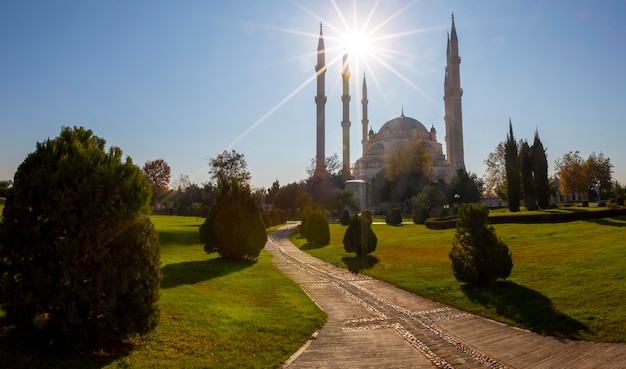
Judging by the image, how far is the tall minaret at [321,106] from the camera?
72062mm

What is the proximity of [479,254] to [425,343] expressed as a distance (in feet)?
15.3

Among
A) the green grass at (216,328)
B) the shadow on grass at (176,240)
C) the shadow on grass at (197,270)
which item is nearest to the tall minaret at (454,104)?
the shadow on grass at (176,240)

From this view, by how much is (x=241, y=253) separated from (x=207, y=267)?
2087 millimetres

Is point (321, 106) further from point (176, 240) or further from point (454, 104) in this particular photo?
point (176, 240)

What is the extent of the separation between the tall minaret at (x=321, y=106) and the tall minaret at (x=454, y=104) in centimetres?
2207

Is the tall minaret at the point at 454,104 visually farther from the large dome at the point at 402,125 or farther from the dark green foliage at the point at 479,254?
the dark green foliage at the point at 479,254

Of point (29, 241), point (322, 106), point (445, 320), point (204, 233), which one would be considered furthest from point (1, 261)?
point (322, 106)

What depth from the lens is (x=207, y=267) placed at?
47.6 ft

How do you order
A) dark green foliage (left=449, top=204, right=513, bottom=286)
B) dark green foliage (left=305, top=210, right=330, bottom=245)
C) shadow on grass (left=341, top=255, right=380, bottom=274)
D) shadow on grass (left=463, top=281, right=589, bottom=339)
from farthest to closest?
dark green foliage (left=305, top=210, right=330, bottom=245) < shadow on grass (left=341, top=255, right=380, bottom=274) < dark green foliage (left=449, top=204, right=513, bottom=286) < shadow on grass (left=463, top=281, right=589, bottom=339)

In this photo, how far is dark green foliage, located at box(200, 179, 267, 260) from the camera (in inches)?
645

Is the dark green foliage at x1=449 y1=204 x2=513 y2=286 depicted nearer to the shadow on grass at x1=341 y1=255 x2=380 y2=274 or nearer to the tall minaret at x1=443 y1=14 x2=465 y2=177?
the shadow on grass at x1=341 y1=255 x2=380 y2=274

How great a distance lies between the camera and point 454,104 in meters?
73.5

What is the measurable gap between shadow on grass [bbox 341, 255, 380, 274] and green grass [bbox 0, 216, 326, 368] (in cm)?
362

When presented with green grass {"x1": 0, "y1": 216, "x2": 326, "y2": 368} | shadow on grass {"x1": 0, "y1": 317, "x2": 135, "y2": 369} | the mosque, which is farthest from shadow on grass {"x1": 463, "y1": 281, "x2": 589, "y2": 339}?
the mosque
